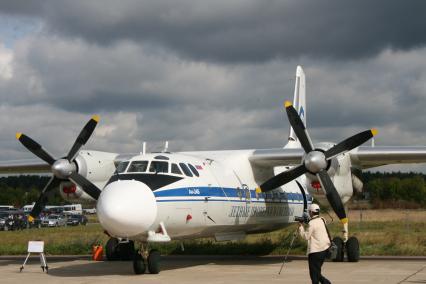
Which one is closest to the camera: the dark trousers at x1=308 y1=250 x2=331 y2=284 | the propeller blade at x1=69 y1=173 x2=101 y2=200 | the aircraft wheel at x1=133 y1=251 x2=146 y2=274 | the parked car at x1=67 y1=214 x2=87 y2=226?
the dark trousers at x1=308 y1=250 x2=331 y2=284

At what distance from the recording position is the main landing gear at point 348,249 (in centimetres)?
1873

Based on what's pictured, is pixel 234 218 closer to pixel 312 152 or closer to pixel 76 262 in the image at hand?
pixel 312 152

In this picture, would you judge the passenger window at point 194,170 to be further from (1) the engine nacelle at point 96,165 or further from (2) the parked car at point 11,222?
(2) the parked car at point 11,222

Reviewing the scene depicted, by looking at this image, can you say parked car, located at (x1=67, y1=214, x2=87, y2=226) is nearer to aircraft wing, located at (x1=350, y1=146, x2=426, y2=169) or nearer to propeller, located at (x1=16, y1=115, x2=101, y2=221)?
propeller, located at (x1=16, y1=115, x2=101, y2=221)

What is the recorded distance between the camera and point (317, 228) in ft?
36.7

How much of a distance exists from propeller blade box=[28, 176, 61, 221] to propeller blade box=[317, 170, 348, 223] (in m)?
7.97

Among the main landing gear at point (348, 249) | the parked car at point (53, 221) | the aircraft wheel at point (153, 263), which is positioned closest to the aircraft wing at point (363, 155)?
the main landing gear at point (348, 249)

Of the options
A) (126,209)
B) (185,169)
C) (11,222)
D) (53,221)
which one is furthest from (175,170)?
(53,221)

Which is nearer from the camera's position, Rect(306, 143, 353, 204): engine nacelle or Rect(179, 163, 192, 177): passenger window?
Rect(179, 163, 192, 177): passenger window

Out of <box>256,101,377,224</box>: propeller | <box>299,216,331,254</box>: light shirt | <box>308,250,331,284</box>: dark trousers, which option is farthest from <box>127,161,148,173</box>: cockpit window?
<box>308,250,331,284</box>: dark trousers

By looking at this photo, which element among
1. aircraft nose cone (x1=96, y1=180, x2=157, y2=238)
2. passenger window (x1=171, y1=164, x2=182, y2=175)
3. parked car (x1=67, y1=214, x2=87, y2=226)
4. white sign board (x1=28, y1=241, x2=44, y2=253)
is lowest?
parked car (x1=67, y1=214, x2=87, y2=226)

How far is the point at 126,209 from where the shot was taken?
42.7ft

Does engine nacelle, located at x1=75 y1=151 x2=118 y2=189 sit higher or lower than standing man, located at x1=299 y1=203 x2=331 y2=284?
higher

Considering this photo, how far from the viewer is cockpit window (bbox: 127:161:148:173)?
583 inches
